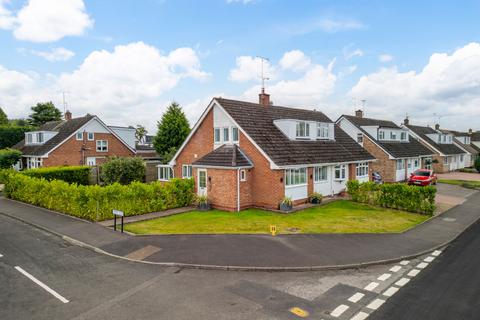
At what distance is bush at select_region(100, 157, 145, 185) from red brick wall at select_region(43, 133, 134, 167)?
10.0 metres

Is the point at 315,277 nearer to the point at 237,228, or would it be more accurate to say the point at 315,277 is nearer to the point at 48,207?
the point at 237,228

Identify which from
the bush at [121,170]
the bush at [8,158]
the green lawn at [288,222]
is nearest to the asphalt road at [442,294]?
the green lawn at [288,222]

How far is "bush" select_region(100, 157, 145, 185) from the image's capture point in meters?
31.1

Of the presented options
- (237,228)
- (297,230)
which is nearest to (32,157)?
(237,228)

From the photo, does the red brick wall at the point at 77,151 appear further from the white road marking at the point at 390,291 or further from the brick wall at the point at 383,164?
the white road marking at the point at 390,291

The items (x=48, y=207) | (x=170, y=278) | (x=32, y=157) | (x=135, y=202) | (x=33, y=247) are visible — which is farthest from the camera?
(x=32, y=157)

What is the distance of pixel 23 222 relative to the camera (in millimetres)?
18156

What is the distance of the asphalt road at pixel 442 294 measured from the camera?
809 cm

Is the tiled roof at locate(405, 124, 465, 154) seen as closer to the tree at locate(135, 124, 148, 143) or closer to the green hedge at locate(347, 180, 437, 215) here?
the green hedge at locate(347, 180, 437, 215)

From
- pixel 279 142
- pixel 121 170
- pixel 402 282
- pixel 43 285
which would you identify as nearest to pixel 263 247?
pixel 402 282

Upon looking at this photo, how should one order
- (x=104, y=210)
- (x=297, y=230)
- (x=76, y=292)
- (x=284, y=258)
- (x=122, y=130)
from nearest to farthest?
A: 1. (x=76, y=292)
2. (x=284, y=258)
3. (x=297, y=230)
4. (x=104, y=210)
5. (x=122, y=130)

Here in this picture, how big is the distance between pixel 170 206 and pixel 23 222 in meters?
8.17

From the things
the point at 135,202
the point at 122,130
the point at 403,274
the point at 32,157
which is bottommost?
the point at 403,274

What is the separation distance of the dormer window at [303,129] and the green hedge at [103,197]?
8860 mm
